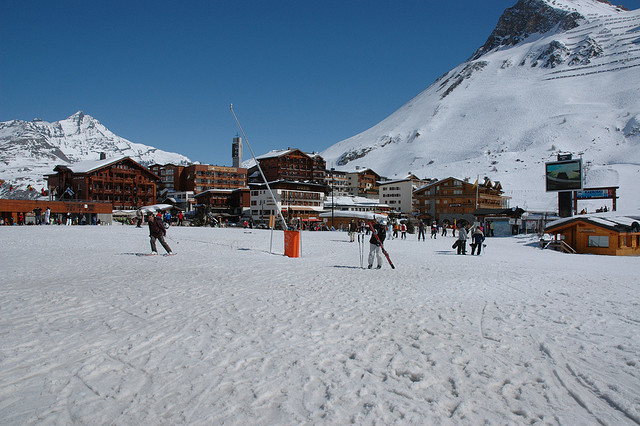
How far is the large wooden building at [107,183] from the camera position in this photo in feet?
Answer: 218

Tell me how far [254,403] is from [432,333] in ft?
9.82

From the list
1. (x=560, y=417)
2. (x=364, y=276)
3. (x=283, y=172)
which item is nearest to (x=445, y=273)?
(x=364, y=276)

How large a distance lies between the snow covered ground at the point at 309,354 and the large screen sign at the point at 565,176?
38.4m

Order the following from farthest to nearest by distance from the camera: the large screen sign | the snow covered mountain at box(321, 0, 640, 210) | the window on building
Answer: the snow covered mountain at box(321, 0, 640, 210) → the large screen sign → the window on building

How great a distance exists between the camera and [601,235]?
91.9 ft

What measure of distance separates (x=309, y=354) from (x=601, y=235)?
101 feet

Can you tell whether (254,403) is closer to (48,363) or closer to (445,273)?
(48,363)

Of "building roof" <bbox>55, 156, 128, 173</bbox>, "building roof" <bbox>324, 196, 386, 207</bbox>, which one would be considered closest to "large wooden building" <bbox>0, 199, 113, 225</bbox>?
"building roof" <bbox>55, 156, 128, 173</bbox>

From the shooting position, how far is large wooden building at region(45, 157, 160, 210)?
218 feet

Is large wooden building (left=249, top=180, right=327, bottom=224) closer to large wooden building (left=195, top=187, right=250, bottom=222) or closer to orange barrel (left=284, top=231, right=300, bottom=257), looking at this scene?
large wooden building (left=195, top=187, right=250, bottom=222)

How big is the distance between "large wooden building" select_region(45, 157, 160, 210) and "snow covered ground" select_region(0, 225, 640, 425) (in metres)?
65.0

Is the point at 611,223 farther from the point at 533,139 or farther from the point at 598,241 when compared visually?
the point at 533,139

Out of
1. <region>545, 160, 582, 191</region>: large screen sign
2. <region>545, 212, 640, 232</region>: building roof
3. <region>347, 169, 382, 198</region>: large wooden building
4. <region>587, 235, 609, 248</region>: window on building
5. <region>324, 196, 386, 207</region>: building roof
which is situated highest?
<region>347, 169, 382, 198</region>: large wooden building

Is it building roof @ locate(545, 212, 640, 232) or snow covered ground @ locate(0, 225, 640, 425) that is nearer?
snow covered ground @ locate(0, 225, 640, 425)
